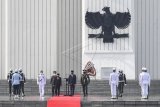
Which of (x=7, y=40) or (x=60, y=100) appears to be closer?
(x=60, y=100)

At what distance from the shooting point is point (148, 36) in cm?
4550

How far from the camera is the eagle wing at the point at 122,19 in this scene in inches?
1699

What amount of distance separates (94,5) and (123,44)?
133 inches

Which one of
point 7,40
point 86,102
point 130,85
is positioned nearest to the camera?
point 86,102

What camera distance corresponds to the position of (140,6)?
45.3 m

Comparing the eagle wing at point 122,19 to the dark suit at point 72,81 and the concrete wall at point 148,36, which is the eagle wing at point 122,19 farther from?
the dark suit at point 72,81

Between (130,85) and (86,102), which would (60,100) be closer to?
(86,102)

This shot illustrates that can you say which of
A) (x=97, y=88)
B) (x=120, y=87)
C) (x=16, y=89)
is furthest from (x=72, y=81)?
(x=16, y=89)

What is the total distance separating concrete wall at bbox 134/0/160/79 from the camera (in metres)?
45.3

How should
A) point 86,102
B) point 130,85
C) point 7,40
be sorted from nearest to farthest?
1. point 86,102
2. point 130,85
3. point 7,40

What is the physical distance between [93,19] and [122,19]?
6.60 feet

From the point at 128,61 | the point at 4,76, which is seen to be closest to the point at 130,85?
the point at 128,61

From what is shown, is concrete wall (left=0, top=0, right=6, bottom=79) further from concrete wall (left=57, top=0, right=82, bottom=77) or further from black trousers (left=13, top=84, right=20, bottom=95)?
black trousers (left=13, top=84, right=20, bottom=95)

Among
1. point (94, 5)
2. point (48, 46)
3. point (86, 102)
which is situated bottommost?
point (86, 102)
